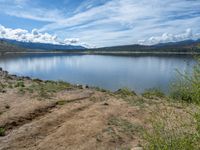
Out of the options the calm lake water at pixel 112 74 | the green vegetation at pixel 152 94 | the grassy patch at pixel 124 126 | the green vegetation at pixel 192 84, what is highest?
the green vegetation at pixel 192 84

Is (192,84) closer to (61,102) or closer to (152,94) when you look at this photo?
(61,102)

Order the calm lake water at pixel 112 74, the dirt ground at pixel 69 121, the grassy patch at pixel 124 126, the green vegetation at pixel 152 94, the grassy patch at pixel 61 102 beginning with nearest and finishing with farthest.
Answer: the dirt ground at pixel 69 121 → the grassy patch at pixel 124 126 → the grassy patch at pixel 61 102 → the green vegetation at pixel 152 94 → the calm lake water at pixel 112 74

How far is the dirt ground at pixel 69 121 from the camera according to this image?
12.1 meters

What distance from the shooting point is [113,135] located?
1280 centimetres

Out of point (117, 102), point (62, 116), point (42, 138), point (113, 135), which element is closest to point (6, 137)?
point (42, 138)

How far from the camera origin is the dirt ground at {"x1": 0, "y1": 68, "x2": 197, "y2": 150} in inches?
475

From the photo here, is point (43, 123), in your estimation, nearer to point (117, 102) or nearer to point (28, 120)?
point (28, 120)

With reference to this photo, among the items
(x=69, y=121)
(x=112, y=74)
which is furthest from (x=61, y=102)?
(x=112, y=74)

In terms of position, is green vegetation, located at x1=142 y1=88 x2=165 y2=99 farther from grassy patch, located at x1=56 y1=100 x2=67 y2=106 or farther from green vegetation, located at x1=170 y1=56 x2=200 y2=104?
green vegetation, located at x1=170 y1=56 x2=200 y2=104

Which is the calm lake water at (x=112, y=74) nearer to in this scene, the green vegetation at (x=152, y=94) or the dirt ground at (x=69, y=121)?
the green vegetation at (x=152, y=94)

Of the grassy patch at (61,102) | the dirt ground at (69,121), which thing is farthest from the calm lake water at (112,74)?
the grassy patch at (61,102)

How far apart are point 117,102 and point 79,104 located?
2.44 meters

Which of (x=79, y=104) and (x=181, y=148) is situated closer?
(x=181, y=148)

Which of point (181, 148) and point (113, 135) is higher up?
point (181, 148)
